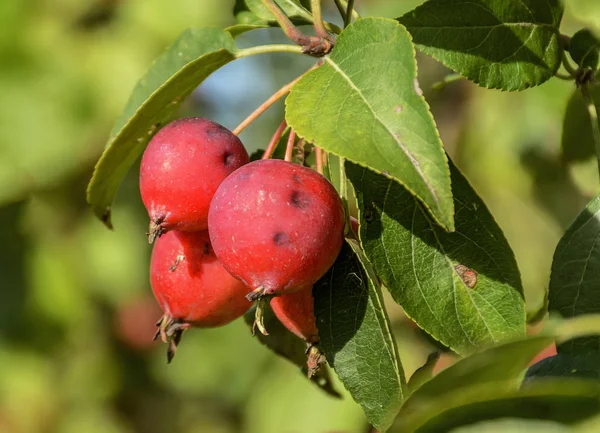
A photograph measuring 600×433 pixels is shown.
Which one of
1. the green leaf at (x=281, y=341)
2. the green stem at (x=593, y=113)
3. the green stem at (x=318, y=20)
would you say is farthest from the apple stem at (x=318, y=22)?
the green leaf at (x=281, y=341)

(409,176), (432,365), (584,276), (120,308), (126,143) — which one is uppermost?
(409,176)

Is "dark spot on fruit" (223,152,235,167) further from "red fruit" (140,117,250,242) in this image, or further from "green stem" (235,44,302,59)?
"green stem" (235,44,302,59)

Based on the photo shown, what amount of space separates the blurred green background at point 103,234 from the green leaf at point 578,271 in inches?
63.6

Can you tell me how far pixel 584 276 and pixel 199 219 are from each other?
0.64 meters

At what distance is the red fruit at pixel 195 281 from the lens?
1.47 meters

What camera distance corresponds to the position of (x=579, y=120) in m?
1.94

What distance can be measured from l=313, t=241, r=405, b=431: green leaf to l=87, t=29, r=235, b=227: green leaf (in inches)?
16.3

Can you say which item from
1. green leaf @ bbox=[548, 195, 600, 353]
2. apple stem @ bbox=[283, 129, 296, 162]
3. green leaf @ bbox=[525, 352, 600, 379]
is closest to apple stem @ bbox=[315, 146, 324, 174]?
apple stem @ bbox=[283, 129, 296, 162]

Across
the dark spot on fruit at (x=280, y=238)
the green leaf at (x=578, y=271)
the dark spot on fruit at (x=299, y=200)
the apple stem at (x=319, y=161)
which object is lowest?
the green leaf at (x=578, y=271)

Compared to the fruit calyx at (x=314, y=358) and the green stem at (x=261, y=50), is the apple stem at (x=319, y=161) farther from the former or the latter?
the fruit calyx at (x=314, y=358)

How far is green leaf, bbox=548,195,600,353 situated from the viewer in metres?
1.31

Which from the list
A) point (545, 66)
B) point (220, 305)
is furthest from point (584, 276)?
point (220, 305)

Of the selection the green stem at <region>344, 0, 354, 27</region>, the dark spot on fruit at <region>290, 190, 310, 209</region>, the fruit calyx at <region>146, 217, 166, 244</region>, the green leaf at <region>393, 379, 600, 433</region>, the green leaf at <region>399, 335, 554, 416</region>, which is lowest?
the fruit calyx at <region>146, 217, 166, 244</region>

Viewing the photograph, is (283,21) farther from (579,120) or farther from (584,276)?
(579,120)
